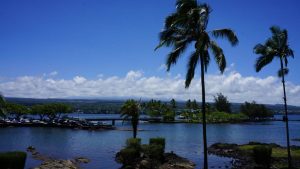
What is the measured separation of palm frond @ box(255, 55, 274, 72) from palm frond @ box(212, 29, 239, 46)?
9433mm

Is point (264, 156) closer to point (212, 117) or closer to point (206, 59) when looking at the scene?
point (206, 59)

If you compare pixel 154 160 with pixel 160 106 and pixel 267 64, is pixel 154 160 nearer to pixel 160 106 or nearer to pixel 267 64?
pixel 267 64

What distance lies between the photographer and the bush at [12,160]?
24359 mm

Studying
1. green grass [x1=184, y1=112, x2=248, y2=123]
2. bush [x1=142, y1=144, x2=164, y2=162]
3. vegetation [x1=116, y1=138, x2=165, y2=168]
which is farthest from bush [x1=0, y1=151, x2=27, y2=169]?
green grass [x1=184, y1=112, x2=248, y2=123]

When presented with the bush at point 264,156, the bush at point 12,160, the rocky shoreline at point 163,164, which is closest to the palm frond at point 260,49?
the bush at point 264,156

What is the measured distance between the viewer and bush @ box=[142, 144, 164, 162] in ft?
120

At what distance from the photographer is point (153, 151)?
36594 mm

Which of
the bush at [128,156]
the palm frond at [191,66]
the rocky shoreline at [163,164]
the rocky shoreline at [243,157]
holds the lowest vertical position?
the rocky shoreline at [243,157]

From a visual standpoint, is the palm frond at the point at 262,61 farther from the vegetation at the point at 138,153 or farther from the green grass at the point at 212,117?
the green grass at the point at 212,117

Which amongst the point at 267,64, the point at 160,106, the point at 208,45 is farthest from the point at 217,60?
the point at 160,106

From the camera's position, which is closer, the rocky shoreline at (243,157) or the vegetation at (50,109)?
the rocky shoreline at (243,157)

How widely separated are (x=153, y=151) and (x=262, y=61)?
13.2 metres

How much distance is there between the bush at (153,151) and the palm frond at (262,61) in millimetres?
12058

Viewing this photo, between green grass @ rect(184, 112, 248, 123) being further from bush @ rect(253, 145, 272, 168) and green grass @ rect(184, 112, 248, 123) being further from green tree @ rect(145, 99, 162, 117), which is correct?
bush @ rect(253, 145, 272, 168)
